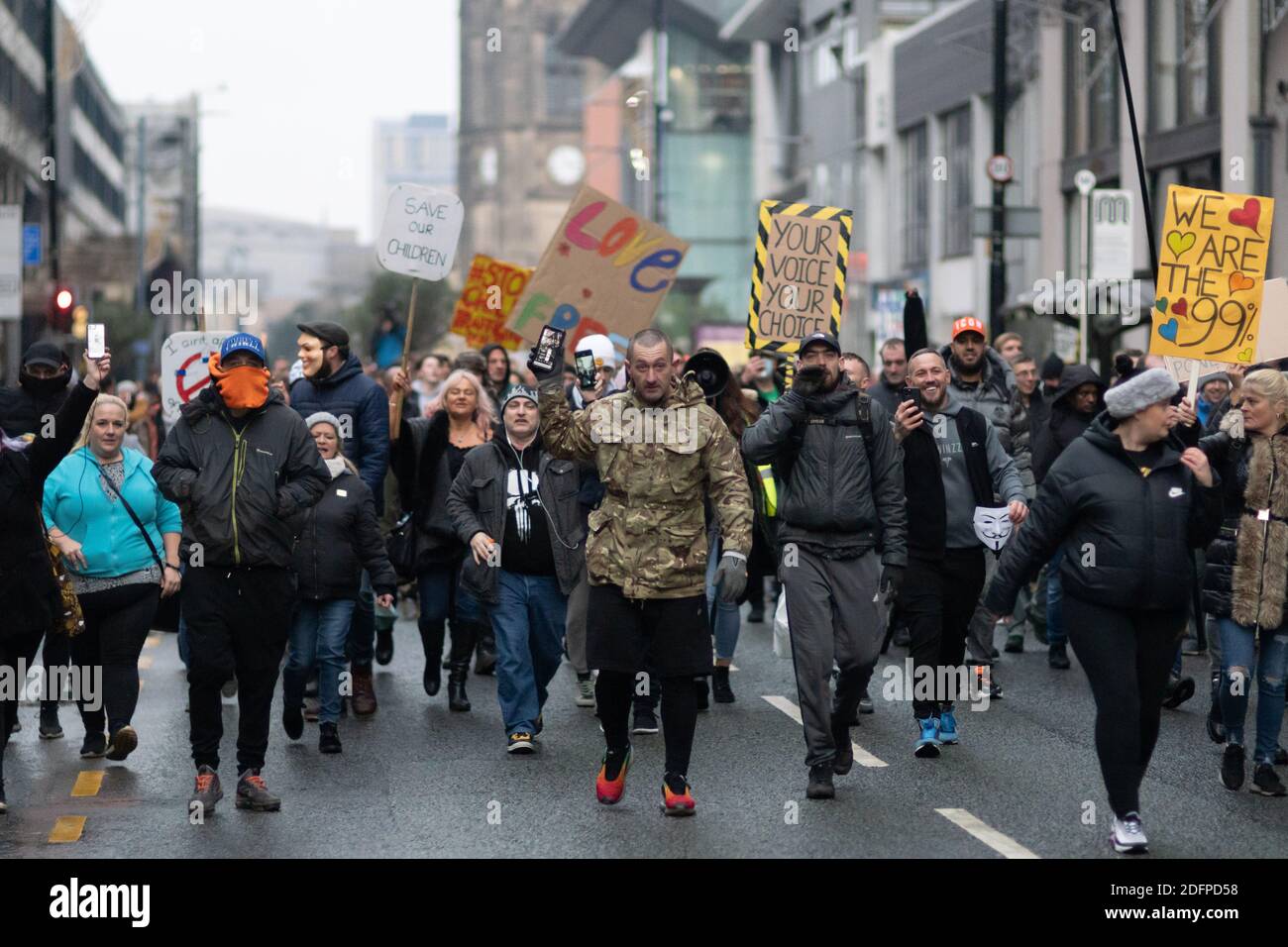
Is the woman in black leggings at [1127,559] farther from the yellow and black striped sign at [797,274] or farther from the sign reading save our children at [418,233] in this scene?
the sign reading save our children at [418,233]

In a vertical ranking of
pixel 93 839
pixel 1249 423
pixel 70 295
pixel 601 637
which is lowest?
pixel 93 839

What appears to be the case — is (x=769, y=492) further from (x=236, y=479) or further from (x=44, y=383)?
(x=44, y=383)

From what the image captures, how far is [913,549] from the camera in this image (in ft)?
34.0

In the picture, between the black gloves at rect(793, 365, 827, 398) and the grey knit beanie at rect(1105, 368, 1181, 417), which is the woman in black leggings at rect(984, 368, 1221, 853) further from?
the black gloves at rect(793, 365, 827, 398)

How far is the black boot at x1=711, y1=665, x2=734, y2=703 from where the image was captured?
1241cm

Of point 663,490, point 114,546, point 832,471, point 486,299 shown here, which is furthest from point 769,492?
point 486,299

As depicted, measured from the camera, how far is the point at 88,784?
9.98 meters

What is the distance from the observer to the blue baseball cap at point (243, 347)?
9.09 meters

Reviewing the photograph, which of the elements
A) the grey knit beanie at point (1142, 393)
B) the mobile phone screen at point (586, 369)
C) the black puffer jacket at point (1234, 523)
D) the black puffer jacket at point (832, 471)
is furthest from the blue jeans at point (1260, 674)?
the mobile phone screen at point (586, 369)

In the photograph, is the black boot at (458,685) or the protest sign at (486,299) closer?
the black boot at (458,685)

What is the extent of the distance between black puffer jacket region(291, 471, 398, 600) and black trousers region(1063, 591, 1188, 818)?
435 cm
